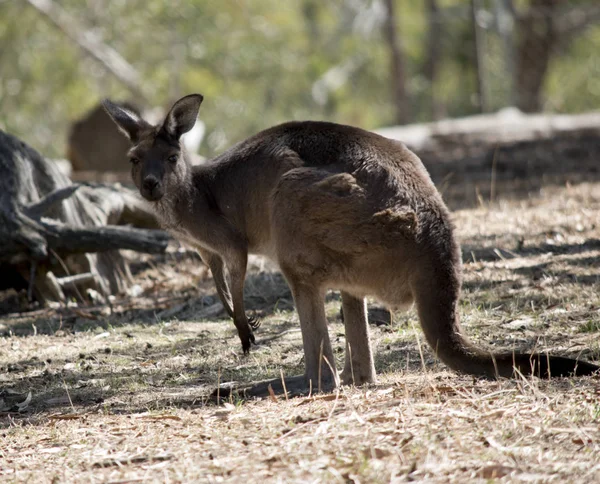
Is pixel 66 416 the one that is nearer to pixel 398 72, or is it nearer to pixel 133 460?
pixel 133 460

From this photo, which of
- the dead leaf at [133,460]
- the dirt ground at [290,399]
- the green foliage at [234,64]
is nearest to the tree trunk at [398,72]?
the green foliage at [234,64]

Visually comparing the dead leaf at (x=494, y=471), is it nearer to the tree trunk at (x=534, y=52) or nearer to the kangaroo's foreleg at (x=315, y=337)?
the kangaroo's foreleg at (x=315, y=337)

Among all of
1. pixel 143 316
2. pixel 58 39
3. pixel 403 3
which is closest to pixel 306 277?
pixel 143 316

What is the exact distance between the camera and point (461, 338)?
3.92m

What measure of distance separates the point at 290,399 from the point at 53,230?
11.1 feet

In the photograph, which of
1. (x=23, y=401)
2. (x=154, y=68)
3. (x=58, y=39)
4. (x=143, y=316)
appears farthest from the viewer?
(x=154, y=68)

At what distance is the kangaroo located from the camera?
13.0 feet

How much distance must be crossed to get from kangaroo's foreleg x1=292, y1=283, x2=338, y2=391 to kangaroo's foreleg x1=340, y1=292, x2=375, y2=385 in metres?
0.18

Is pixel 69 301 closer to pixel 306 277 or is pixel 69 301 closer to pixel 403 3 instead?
pixel 306 277

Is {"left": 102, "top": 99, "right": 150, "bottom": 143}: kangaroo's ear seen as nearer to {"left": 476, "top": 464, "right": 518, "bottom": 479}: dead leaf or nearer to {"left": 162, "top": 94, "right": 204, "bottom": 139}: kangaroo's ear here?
{"left": 162, "top": 94, "right": 204, "bottom": 139}: kangaroo's ear

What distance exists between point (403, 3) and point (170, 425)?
30.5 m

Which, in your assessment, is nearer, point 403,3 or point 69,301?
point 69,301

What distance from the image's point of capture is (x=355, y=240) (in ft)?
13.5

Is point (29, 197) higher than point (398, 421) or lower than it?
higher
